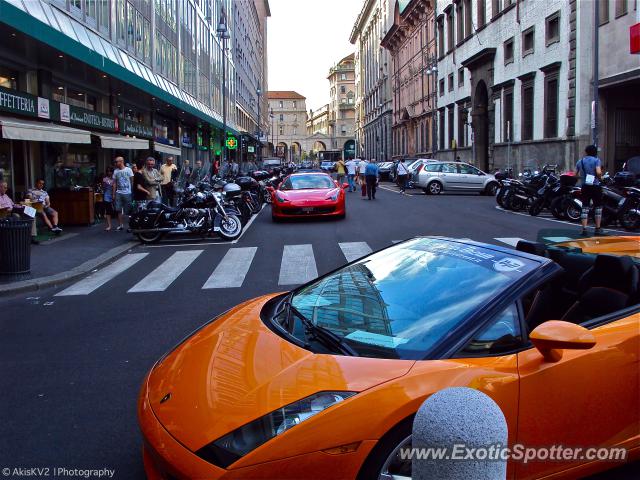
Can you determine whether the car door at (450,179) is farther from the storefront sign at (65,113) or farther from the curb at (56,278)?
the curb at (56,278)

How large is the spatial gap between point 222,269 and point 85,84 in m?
13.6

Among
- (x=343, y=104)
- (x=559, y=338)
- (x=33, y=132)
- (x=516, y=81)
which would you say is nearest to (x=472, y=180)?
(x=516, y=81)

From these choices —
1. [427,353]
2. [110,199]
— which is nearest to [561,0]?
[110,199]

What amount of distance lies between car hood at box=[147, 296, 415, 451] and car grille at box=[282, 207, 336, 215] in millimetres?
13827

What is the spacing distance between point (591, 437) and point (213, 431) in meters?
1.85

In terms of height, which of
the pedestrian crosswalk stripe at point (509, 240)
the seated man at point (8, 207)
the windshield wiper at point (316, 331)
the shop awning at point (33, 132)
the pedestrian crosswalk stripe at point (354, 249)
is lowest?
the pedestrian crosswalk stripe at point (354, 249)

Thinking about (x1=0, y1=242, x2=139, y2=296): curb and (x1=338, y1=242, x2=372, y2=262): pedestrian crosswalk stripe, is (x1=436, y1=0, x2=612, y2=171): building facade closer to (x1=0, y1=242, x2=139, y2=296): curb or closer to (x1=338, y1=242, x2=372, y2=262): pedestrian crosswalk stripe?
(x1=338, y1=242, x2=372, y2=262): pedestrian crosswalk stripe

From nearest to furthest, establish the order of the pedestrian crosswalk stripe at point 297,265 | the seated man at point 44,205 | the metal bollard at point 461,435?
the metal bollard at point 461,435 → the pedestrian crosswalk stripe at point 297,265 → the seated man at point 44,205

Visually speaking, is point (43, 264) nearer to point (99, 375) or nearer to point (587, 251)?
point (99, 375)

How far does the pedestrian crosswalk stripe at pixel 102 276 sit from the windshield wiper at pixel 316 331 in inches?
242

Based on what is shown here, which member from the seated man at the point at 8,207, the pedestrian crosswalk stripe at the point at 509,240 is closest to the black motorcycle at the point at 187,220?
the seated man at the point at 8,207

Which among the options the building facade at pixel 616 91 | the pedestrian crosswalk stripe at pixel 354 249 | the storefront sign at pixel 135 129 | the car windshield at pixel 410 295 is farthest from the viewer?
the building facade at pixel 616 91

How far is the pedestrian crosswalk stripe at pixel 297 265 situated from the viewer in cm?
949

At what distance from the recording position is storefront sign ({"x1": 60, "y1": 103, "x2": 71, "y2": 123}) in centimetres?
1689
